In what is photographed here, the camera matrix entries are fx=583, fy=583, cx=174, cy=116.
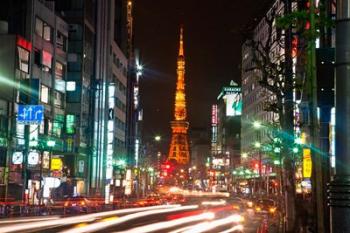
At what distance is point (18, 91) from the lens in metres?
55.7

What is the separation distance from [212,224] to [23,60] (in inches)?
1154

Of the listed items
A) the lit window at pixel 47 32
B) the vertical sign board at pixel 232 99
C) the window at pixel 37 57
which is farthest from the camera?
the vertical sign board at pixel 232 99

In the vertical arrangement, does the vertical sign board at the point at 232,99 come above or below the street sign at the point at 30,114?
above

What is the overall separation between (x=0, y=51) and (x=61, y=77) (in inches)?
635

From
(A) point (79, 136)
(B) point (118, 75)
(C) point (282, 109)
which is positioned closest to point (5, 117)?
(A) point (79, 136)

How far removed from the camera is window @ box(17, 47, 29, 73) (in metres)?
56.7

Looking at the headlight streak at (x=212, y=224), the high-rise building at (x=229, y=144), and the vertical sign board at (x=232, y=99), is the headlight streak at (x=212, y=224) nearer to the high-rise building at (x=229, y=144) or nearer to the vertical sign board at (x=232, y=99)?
the high-rise building at (x=229, y=144)

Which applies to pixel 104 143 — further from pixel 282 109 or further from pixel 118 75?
pixel 282 109

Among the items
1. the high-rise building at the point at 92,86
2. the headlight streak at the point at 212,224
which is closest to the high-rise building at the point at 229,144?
the high-rise building at the point at 92,86

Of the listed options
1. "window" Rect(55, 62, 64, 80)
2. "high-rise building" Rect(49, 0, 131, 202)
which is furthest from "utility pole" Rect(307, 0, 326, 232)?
"high-rise building" Rect(49, 0, 131, 202)

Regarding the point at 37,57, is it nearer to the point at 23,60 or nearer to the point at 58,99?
the point at 23,60

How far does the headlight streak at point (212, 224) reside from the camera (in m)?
32.3

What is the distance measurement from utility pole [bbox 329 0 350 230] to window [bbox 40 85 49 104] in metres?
58.0

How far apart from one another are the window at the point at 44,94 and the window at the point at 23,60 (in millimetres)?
5255
